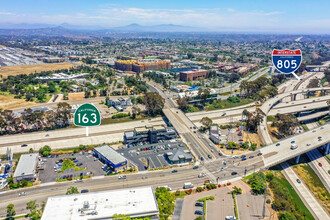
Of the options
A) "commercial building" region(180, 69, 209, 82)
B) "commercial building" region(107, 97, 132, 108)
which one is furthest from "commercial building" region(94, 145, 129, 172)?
"commercial building" region(180, 69, 209, 82)

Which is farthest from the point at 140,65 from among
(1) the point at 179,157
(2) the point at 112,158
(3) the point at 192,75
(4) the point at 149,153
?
(1) the point at 179,157

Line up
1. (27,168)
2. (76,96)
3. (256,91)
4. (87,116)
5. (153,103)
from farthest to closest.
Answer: (256,91) < (76,96) < (153,103) < (27,168) < (87,116)

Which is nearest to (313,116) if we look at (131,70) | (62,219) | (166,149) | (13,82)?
(166,149)

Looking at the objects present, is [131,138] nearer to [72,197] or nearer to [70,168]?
[70,168]

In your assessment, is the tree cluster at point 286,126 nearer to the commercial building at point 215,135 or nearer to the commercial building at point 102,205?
the commercial building at point 215,135

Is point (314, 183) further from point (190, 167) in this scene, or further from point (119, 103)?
point (119, 103)
